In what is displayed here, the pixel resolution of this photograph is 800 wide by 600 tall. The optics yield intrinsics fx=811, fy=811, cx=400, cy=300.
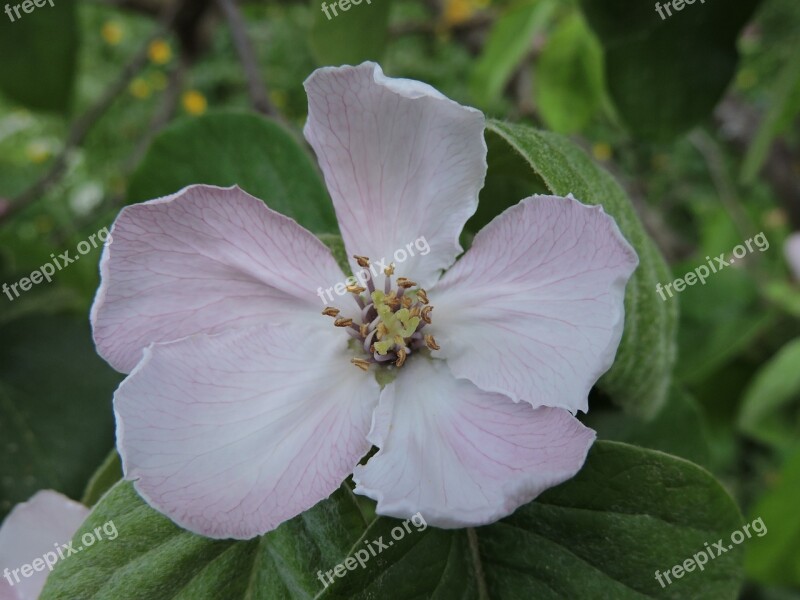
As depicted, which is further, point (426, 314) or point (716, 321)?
point (716, 321)

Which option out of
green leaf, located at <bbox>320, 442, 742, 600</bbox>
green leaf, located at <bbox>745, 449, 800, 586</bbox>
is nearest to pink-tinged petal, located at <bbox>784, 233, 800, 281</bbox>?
green leaf, located at <bbox>745, 449, 800, 586</bbox>

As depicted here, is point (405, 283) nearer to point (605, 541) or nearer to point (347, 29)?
point (605, 541)

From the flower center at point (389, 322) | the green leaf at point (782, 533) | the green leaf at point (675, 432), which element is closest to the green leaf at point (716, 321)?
the green leaf at point (782, 533)

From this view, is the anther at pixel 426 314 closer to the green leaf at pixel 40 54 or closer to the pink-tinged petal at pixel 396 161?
the pink-tinged petal at pixel 396 161

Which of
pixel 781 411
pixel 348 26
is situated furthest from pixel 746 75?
pixel 348 26

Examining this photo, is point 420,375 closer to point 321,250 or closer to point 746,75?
point 321,250

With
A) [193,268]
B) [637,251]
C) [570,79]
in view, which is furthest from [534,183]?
[570,79]

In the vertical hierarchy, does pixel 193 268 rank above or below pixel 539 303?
above
